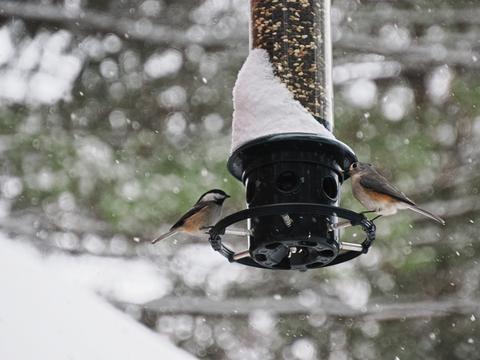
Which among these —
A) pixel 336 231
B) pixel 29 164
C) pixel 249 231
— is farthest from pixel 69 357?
pixel 29 164

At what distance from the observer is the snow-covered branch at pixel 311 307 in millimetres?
8906

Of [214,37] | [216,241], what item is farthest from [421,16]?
[216,241]

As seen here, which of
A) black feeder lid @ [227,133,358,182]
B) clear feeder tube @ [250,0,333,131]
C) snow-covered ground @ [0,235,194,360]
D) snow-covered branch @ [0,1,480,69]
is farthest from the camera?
snow-covered branch @ [0,1,480,69]

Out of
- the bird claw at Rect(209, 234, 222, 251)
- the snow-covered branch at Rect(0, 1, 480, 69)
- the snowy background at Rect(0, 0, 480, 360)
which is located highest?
the bird claw at Rect(209, 234, 222, 251)

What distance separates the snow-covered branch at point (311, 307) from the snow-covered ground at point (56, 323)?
458cm

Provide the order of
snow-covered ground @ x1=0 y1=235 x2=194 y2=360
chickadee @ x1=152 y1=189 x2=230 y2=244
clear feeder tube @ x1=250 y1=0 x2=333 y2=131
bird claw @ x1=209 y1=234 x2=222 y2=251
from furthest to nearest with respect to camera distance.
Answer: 1. chickadee @ x1=152 y1=189 x2=230 y2=244
2. clear feeder tube @ x1=250 y1=0 x2=333 y2=131
3. bird claw @ x1=209 y1=234 x2=222 y2=251
4. snow-covered ground @ x1=0 y1=235 x2=194 y2=360

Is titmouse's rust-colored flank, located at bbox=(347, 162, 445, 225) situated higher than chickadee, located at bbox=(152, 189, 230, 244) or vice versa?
titmouse's rust-colored flank, located at bbox=(347, 162, 445, 225)

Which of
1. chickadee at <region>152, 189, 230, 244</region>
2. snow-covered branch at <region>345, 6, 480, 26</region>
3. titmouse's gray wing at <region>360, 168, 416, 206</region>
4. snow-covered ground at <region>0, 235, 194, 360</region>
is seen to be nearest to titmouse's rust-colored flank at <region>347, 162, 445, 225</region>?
titmouse's gray wing at <region>360, 168, 416, 206</region>

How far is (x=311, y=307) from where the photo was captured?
29.9ft

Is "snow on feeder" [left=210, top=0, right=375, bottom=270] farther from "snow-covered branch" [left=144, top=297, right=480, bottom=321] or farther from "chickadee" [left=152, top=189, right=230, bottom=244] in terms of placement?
"snow-covered branch" [left=144, top=297, right=480, bottom=321]

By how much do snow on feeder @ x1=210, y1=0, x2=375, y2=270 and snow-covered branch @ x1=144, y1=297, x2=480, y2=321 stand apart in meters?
4.81

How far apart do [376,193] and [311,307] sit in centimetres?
486

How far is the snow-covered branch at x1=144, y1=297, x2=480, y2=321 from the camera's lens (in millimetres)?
8906

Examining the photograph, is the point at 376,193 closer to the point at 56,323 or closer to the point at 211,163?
the point at 56,323
